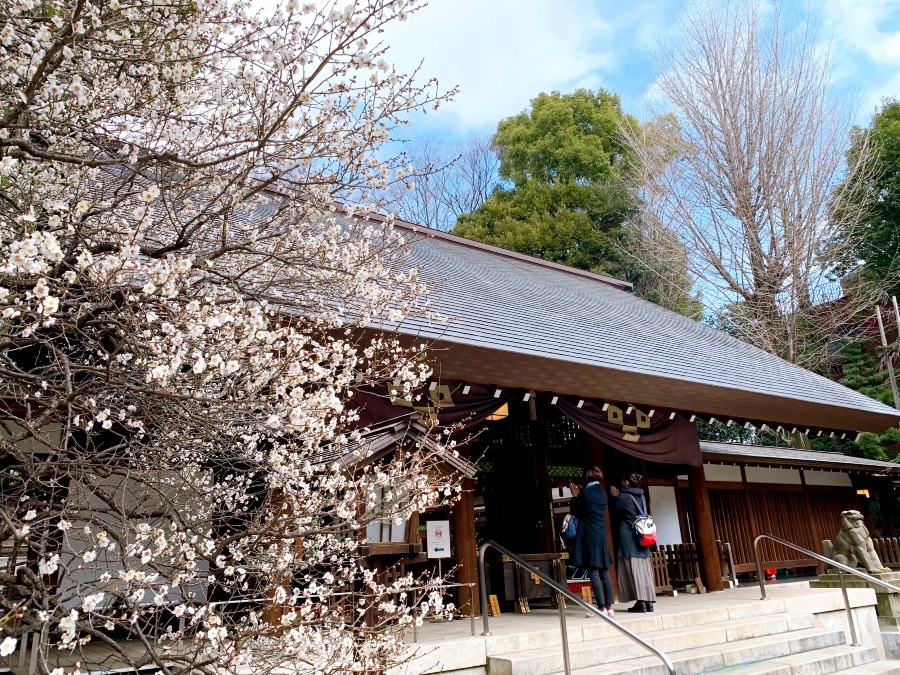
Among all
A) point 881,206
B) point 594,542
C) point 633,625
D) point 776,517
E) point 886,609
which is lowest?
point 886,609

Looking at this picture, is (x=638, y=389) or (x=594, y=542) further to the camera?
(x=638, y=389)

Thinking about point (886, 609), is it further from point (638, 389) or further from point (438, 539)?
point (438, 539)

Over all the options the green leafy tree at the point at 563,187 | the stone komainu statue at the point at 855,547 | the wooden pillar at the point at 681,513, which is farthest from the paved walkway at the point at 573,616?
the green leafy tree at the point at 563,187

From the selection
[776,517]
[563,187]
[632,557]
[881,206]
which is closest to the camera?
[632,557]

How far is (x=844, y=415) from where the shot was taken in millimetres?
9875

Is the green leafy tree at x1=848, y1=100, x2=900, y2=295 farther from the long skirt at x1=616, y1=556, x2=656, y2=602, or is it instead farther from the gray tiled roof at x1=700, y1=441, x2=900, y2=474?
the long skirt at x1=616, y1=556, x2=656, y2=602

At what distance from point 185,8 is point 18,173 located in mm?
1613

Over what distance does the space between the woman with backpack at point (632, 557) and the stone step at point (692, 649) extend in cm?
71

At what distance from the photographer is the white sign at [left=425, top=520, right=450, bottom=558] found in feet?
21.8

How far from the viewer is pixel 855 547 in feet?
29.8

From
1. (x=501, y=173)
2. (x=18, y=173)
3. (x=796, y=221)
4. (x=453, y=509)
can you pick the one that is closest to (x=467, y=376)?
(x=453, y=509)

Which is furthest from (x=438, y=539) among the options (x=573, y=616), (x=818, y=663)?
(x=818, y=663)

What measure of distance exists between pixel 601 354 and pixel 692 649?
3097 mm

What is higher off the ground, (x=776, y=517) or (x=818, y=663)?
(x=776, y=517)
